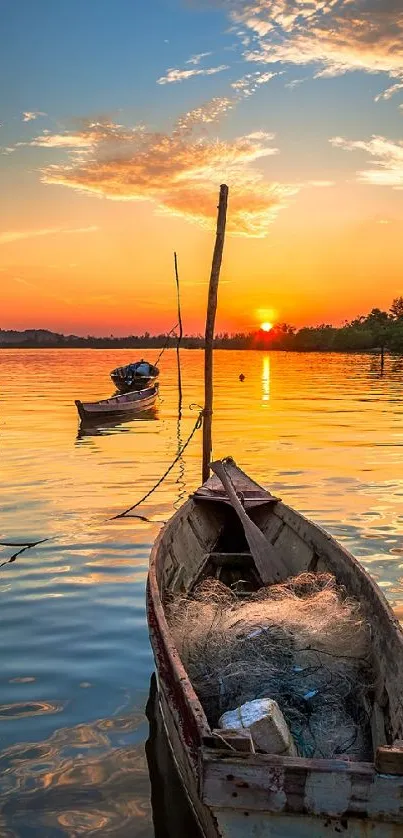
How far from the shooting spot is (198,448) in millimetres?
24297

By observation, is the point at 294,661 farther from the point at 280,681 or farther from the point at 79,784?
the point at 79,784

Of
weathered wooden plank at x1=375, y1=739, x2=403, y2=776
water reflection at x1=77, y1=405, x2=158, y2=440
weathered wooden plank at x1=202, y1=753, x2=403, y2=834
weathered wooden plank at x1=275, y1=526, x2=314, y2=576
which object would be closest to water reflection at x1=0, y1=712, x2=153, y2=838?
weathered wooden plank at x1=202, y1=753, x2=403, y2=834

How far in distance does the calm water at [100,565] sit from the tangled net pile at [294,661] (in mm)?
942

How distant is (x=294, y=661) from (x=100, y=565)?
18.2ft

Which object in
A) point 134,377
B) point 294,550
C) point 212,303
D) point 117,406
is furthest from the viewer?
point 134,377

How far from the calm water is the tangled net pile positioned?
0.94m

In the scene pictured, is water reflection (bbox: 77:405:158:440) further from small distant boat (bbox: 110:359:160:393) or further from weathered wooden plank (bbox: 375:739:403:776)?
weathered wooden plank (bbox: 375:739:403:776)

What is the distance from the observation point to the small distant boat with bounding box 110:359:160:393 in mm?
40125

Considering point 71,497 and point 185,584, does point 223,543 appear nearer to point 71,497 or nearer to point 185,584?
point 185,584

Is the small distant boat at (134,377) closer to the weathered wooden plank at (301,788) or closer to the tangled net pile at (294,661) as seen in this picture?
the tangled net pile at (294,661)

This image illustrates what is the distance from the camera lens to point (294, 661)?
5555 millimetres

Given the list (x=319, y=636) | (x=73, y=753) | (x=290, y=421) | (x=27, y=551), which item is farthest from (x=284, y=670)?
(x=290, y=421)

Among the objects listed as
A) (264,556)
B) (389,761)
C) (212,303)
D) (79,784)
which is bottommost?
(79,784)

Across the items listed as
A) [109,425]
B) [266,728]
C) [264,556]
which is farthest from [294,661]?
[109,425]
